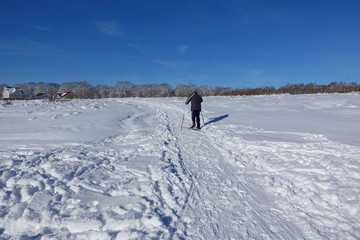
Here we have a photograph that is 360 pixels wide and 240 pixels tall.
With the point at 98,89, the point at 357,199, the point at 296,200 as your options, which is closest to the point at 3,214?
the point at 296,200

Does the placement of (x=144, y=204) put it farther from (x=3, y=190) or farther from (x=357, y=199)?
(x=357, y=199)

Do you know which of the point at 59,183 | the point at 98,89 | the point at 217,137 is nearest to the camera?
the point at 59,183

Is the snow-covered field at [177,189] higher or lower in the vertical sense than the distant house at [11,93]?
lower

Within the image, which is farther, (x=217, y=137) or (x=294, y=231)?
(x=217, y=137)

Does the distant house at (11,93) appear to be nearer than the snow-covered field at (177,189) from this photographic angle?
No

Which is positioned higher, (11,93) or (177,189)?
(11,93)

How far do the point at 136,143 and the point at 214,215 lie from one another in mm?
4478

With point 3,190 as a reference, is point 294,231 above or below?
below

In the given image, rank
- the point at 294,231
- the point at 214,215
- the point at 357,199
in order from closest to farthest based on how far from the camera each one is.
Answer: the point at 294,231
the point at 214,215
the point at 357,199

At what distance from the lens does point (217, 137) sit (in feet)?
27.2

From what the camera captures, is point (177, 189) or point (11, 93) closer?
point (177, 189)

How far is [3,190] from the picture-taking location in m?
3.50

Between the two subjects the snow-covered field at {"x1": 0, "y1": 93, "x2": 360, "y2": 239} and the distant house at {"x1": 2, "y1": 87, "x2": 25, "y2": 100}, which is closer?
the snow-covered field at {"x1": 0, "y1": 93, "x2": 360, "y2": 239}

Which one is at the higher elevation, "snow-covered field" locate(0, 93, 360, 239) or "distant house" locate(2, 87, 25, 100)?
"distant house" locate(2, 87, 25, 100)
